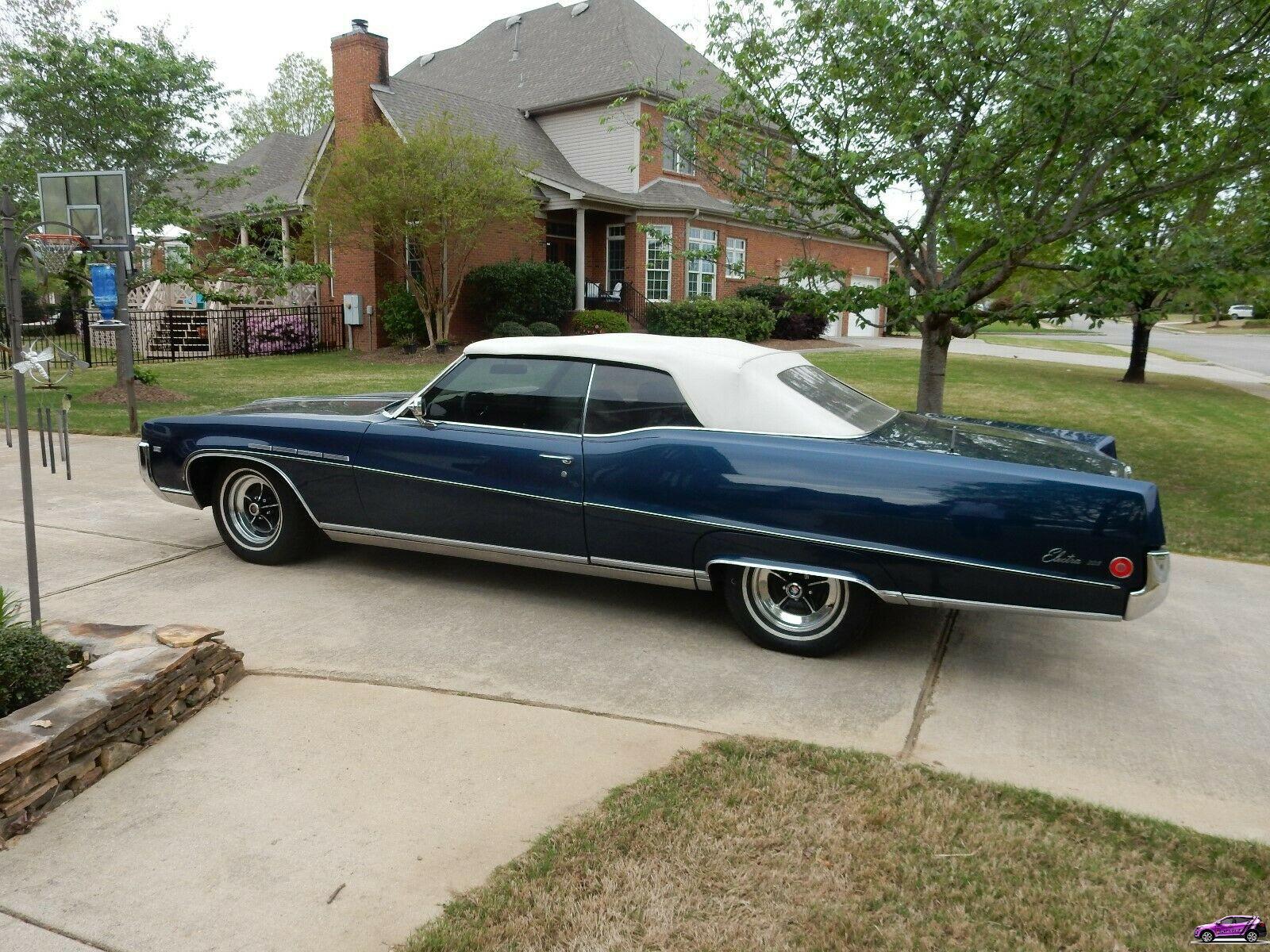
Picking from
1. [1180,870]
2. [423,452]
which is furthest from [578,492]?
[1180,870]

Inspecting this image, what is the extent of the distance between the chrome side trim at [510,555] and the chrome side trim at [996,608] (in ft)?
3.44

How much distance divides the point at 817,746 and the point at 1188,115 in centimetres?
747

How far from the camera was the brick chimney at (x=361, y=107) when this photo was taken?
22688 millimetres

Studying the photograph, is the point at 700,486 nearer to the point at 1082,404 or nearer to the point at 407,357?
the point at 1082,404

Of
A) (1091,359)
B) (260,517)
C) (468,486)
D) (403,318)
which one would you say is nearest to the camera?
(468,486)

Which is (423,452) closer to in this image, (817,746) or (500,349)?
(500,349)

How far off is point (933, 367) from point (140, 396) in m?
10.7

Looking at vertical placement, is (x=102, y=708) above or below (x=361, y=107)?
below

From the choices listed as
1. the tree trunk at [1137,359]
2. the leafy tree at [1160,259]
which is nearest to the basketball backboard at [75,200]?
the leafy tree at [1160,259]

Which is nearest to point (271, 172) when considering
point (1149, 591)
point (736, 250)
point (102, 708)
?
point (736, 250)

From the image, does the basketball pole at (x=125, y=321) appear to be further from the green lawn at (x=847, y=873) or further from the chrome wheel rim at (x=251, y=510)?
the green lawn at (x=847, y=873)

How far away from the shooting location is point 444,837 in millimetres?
2963

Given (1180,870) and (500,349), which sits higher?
(500,349)

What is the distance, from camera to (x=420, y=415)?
5.16m
